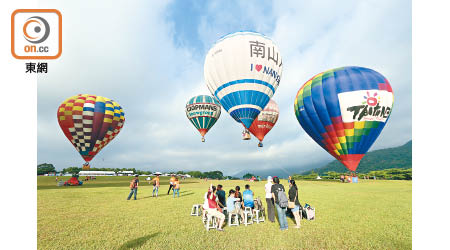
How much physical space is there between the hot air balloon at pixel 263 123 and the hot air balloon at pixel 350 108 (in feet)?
55.6

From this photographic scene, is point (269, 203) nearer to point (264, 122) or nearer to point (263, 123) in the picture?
point (263, 123)

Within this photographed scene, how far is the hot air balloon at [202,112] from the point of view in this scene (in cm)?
4159

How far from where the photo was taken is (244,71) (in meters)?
20.2

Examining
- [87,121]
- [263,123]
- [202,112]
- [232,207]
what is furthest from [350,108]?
[87,121]

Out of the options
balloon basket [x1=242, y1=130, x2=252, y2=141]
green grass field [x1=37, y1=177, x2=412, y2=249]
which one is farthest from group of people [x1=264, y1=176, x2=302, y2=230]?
balloon basket [x1=242, y1=130, x2=252, y2=141]

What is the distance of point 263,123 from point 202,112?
12.5 metres

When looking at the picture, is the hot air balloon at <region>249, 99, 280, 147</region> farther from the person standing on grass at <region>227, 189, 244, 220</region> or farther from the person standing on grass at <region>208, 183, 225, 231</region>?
the person standing on grass at <region>208, 183, 225, 231</region>

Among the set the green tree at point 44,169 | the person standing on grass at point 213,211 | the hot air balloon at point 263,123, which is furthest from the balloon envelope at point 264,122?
the green tree at point 44,169

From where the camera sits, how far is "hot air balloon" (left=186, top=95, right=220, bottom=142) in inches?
1638

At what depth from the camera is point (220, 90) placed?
2212 centimetres

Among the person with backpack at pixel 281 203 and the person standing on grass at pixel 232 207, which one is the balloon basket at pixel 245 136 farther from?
the person with backpack at pixel 281 203

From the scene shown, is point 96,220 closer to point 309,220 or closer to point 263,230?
point 263,230

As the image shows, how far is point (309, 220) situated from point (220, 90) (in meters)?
15.7
